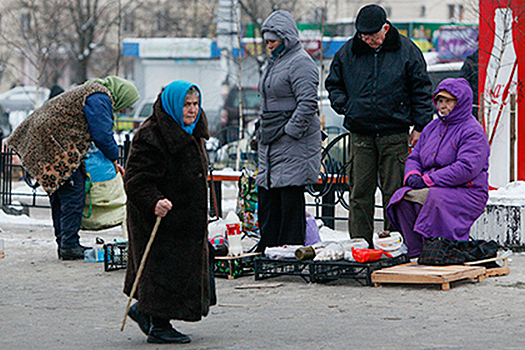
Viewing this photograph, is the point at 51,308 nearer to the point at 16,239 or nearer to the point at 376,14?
the point at 376,14

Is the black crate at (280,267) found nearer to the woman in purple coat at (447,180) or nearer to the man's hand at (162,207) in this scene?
the woman in purple coat at (447,180)

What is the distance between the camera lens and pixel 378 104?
795cm

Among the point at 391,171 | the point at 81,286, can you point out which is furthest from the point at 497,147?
the point at 81,286

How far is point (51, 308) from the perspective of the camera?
263 inches

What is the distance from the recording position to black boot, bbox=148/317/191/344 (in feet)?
17.6

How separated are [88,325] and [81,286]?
62.9 inches

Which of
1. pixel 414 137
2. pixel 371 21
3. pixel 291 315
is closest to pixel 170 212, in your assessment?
pixel 291 315

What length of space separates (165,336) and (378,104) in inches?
132

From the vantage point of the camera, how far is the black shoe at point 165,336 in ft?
17.6

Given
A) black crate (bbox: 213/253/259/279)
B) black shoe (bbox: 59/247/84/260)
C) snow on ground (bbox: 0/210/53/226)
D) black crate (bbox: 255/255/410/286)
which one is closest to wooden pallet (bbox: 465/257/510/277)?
black crate (bbox: 255/255/410/286)

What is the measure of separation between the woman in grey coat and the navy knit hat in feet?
1.71

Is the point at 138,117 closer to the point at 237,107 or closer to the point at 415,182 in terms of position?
the point at 237,107

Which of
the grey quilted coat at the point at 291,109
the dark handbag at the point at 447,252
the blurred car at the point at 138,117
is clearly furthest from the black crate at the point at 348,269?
the blurred car at the point at 138,117

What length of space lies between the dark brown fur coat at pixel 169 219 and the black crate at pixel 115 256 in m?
3.03
